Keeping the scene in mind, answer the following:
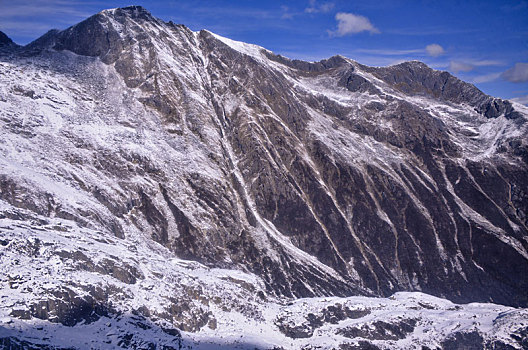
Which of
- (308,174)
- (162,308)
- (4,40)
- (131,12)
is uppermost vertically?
(131,12)

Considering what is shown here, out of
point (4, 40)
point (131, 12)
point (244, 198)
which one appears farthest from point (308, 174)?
point (4, 40)

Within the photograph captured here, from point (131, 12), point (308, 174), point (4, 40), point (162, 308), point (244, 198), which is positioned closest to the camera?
point (162, 308)

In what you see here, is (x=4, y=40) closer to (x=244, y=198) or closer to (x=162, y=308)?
(x=244, y=198)

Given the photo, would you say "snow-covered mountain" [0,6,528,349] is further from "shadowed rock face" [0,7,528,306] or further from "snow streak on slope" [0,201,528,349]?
"shadowed rock face" [0,7,528,306]

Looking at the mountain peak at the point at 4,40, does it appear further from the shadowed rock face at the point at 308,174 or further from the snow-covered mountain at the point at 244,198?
the snow-covered mountain at the point at 244,198

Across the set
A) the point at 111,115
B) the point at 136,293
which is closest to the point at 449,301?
the point at 136,293

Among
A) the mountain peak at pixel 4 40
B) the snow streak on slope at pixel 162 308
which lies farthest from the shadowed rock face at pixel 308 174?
the snow streak on slope at pixel 162 308
